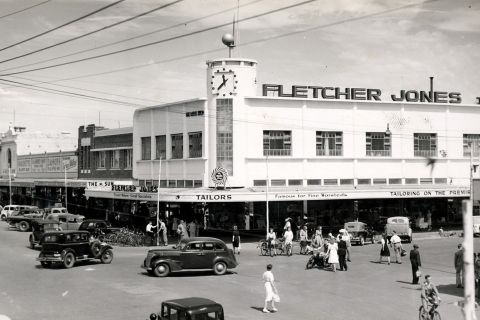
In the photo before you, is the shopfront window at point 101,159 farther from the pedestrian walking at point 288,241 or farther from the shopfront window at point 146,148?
the pedestrian walking at point 288,241

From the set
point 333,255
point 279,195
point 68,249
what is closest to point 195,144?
point 279,195

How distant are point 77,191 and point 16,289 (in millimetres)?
40350

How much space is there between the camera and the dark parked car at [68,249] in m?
27.5

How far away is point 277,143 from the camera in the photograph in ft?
144

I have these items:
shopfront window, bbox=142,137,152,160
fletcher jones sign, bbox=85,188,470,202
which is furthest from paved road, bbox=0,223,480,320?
shopfront window, bbox=142,137,152,160

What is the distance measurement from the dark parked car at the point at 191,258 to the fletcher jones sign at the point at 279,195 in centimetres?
1172

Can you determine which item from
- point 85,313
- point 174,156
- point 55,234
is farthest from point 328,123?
point 85,313

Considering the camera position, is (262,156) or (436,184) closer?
(262,156)

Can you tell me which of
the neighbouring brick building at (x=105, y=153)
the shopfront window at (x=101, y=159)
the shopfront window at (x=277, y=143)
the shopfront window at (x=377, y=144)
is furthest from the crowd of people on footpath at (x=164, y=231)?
the shopfront window at (x=101, y=159)

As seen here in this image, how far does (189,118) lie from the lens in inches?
1777

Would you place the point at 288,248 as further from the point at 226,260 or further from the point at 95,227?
the point at 95,227

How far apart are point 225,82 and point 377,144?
13563 millimetres

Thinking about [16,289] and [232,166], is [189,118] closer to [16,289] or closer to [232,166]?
[232,166]

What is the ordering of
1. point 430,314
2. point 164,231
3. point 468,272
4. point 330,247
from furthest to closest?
1. point 164,231
2. point 330,247
3. point 430,314
4. point 468,272
